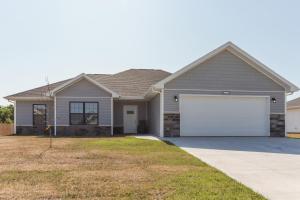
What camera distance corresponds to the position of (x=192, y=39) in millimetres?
17516

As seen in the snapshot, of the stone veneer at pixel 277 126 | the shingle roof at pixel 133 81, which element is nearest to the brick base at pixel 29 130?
the shingle roof at pixel 133 81

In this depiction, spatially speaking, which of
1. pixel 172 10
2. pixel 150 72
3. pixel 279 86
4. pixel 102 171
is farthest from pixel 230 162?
pixel 150 72

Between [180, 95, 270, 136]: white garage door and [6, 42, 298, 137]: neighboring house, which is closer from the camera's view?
[6, 42, 298, 137]: neighboring house

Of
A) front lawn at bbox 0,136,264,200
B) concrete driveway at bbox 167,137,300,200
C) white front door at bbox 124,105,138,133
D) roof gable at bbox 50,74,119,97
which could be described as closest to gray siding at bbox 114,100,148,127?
white front door at bbox 124,105,138,133

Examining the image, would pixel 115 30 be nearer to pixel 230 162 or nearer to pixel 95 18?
pixel 95 18

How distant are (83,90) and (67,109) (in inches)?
64.7

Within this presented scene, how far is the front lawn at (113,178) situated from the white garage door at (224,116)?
326 inches

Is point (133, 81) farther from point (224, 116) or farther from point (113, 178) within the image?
point (113, 178)

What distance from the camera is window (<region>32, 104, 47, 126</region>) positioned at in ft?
72.4

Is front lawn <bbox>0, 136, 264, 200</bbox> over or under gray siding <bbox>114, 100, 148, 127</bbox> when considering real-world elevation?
under

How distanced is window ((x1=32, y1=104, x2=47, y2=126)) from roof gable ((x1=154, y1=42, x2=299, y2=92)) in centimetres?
971

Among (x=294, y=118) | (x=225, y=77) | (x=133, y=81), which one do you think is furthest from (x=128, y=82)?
(x=294, y=118)

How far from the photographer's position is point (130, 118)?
76.9ft

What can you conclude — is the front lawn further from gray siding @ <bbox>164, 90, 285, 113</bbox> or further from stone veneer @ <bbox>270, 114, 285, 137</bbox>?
stone veneer @ <bbox>270, 114, 285, 137</bbox>
